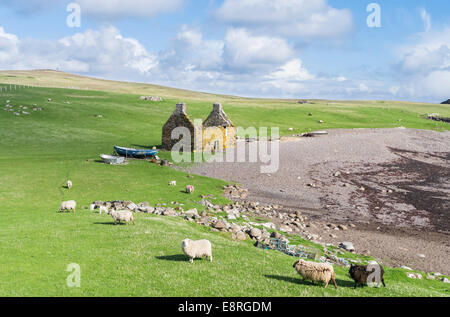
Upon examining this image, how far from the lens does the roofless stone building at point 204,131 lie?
192 ft

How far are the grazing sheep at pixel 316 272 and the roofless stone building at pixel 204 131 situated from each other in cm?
4698

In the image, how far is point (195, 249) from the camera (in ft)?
51.3

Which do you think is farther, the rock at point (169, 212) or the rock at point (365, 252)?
the rock at point (169, 212)

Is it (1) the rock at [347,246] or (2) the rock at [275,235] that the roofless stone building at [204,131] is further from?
(1) the rock at [347,246]

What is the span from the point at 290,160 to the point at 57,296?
48523 millimetres

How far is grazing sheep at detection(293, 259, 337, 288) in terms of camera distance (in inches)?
518

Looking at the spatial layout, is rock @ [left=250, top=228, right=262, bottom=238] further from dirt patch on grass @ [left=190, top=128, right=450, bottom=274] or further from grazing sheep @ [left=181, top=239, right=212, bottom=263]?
grazing sheep @ [left=181, top=239, right=212, bottom=263]

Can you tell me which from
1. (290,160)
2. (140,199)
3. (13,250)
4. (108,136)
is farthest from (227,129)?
(13,250)

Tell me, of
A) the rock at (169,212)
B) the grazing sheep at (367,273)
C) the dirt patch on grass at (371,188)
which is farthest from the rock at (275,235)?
the grazing sheep at (367,273)

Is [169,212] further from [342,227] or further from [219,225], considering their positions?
[342,227]

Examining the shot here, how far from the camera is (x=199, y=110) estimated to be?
108 meters

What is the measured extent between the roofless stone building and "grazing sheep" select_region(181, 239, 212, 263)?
43901 millimetres

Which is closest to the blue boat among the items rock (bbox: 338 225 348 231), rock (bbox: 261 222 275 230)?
rock (bbox: 261 222 275 230)

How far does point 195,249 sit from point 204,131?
4698 centimetres
